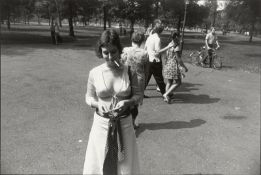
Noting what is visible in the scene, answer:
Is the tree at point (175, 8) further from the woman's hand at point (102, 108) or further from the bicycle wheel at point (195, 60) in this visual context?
the woman's hand at point (102, 108)

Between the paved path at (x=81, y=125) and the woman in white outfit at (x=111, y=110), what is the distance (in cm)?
89

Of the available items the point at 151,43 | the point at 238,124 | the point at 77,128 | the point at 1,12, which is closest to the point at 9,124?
the point at 77,128

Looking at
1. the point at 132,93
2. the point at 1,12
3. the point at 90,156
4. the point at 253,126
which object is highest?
the point at 1,12

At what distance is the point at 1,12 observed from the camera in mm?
2070

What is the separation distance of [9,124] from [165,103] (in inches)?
128

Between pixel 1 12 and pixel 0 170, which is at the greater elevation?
pixel 1 12

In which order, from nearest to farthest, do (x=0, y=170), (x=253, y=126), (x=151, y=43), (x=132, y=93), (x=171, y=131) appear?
(x=132, y=93)
(x=0, y=170)
(x=171, y=131)
(x=253, y=126)
(x=151, y=43)

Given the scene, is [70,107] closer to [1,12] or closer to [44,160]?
[44,160]

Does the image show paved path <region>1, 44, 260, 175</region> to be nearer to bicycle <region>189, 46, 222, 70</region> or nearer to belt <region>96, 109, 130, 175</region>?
belt <region>96, 109, 130, 175</region>

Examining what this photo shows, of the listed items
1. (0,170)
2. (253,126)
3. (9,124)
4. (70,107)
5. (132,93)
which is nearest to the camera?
(132,93)

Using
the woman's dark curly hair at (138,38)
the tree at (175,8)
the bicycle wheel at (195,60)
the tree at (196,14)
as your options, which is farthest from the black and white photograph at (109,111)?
the tree at (196,14)

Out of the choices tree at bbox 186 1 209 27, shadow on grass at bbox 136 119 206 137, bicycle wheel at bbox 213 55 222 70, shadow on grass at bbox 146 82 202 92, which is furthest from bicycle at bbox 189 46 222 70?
tree at bbox 186 1 209 27

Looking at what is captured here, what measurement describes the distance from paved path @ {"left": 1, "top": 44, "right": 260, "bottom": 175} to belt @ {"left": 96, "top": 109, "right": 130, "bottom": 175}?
104 cm

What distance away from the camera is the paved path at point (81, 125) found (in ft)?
11.3
